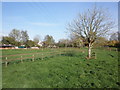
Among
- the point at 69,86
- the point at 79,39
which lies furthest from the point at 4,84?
the point at 79,39

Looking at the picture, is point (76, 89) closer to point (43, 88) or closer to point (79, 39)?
point (43, 88)

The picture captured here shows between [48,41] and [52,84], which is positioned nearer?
[52,84]

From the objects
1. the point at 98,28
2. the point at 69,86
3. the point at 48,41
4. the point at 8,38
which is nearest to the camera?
the point at 69,86

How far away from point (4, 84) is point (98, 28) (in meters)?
12.5

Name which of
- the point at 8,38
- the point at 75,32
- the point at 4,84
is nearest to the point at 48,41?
the point at 8,38

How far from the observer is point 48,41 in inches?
2657

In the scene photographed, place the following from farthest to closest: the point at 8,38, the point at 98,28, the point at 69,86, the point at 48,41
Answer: the point at 48,41, the point at 8,38, the point at 98,28, the point at 69,86

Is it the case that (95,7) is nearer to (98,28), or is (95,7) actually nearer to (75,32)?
(98,28)

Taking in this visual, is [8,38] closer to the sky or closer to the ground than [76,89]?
closer to the sky

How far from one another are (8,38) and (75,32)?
51.6m

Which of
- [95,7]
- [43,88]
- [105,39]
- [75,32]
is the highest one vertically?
[95,7]

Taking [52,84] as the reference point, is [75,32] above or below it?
above

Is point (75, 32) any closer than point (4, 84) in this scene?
No

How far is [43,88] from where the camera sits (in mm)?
4156
